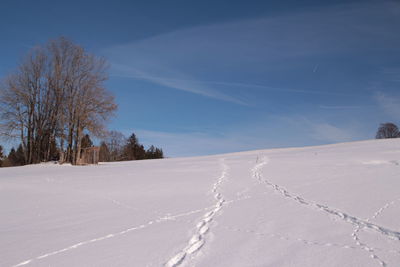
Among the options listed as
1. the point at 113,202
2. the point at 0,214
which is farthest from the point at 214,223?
the point at 0,214

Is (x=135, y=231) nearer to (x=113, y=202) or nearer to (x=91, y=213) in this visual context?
(x=91, y=213)

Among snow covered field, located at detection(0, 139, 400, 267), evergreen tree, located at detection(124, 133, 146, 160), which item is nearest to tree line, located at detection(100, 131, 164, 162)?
evergreen tree, located at detection(124, 133, 146, 160)

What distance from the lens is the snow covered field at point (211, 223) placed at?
2.41m

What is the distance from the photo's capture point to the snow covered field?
2.41 m

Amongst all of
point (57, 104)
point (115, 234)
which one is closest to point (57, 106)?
point (57, 104)

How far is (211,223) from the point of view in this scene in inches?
133

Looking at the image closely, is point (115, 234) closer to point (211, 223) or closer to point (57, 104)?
point (211, 223)

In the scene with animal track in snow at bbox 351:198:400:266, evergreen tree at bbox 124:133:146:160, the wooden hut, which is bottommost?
animal track in snow at bbox 351:198:400:266

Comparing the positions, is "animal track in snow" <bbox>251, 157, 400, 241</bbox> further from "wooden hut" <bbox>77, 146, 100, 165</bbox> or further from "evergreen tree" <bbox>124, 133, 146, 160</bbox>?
"evergreen tree" <bbox>124, 133, 146, 160</bbox>

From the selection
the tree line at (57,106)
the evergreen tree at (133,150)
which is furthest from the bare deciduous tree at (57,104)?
the evergreen tree at (133,150)

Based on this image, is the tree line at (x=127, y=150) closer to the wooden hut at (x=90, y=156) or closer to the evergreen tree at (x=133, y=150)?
the evergreen tree at (x=133, y=150)

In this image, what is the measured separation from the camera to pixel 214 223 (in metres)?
3.38

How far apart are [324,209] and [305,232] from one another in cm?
106

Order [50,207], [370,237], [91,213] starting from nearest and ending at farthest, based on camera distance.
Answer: [370,237] → [91,213] → [50,207]
